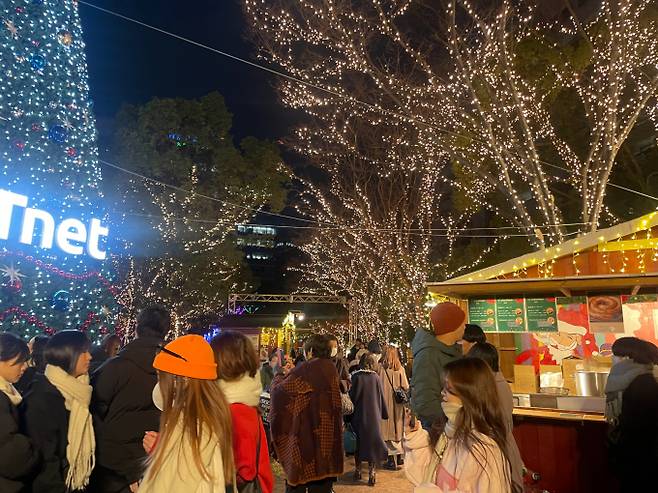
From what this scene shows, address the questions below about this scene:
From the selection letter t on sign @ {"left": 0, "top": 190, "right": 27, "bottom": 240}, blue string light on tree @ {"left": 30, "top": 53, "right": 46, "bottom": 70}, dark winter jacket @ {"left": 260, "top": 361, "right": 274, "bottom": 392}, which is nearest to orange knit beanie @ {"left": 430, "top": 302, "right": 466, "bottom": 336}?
dark winter jacket @ {"left": 260, "top": 361, "right": 274, "bottom": 392}

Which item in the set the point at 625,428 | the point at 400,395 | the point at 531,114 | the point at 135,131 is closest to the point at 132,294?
the point at 135,131

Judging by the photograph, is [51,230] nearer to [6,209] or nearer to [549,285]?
[6,209]

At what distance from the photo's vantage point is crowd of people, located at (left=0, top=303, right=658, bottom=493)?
1874mm

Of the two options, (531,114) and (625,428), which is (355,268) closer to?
(531,114)

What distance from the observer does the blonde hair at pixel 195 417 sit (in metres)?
1.75

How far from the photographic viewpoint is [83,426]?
114 inches

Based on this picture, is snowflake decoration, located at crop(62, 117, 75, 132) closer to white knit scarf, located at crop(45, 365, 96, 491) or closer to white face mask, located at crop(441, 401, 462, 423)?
white knit scarf, located at crop(45, 365, 96, 491)

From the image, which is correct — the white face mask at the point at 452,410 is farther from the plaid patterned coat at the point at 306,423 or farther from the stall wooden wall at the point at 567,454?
the stall wooden wall at the point at 567,454

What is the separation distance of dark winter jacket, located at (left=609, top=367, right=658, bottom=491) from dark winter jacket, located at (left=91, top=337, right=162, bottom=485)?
11.7 ft

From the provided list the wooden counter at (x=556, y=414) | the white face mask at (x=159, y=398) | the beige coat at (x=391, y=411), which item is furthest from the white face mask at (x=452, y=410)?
the beige coat at (x=391, y=411)

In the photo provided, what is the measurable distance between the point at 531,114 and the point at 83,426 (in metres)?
10.6

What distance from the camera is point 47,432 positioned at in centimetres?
279

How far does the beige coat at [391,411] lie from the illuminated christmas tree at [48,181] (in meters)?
5.66

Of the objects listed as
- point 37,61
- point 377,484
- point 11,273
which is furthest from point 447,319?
point 37,61
